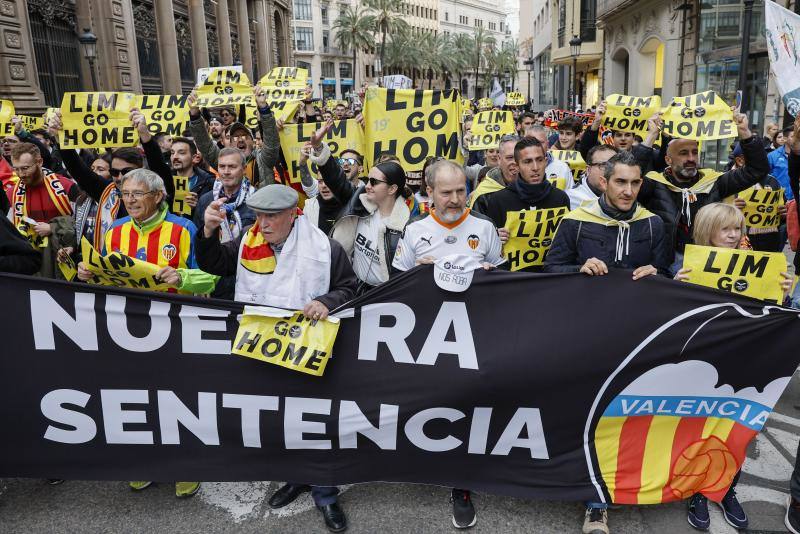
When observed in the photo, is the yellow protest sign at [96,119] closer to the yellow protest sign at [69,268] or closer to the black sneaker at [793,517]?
the yellow protest sign at [69,268]

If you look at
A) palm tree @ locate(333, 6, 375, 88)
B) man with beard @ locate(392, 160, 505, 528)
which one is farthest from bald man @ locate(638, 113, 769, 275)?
palm tree @ locate(333, 6, 375, 88)

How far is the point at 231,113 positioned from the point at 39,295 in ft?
22.6

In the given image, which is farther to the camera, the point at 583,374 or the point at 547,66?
the point at 547,66

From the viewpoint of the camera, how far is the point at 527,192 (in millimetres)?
4656

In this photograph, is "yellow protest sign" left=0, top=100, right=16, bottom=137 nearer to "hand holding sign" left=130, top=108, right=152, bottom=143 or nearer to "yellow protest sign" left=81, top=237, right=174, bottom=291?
"hand holding sign" left=130, top=108, right=152, bottom=143

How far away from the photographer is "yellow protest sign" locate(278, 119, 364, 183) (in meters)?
6.15

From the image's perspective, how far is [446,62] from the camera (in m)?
100

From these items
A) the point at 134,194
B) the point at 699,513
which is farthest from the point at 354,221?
the point at 699,513

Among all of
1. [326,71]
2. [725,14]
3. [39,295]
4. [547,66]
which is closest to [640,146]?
[39,295]

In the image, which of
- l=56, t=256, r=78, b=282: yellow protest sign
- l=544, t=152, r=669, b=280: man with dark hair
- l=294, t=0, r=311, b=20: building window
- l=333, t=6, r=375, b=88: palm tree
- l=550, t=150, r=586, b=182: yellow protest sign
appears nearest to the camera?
l=544, t=152, r=669, b=280: man with dark hair

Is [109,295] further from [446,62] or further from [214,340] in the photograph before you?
[446,62]

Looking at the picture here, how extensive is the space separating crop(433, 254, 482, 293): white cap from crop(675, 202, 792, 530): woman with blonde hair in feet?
4.06

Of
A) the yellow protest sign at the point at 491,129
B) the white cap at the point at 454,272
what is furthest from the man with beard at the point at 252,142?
the white cap at the point at 454,272

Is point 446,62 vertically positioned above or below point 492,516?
above
